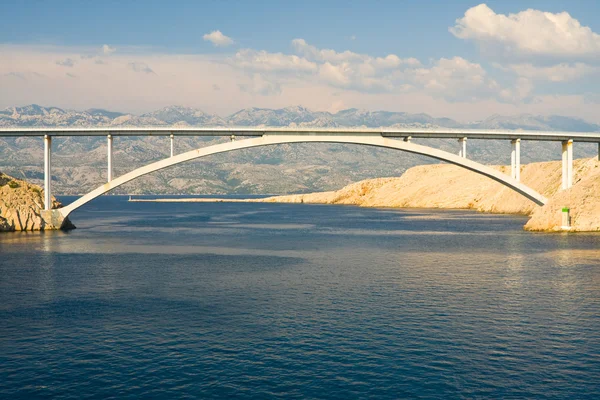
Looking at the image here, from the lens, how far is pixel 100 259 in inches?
2100

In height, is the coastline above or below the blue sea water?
above

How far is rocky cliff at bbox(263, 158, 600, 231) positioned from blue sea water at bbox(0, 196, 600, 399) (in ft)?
67.1

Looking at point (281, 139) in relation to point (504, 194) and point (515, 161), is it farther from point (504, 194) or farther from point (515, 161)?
point (504, 194)

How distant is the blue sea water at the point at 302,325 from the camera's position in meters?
21.2

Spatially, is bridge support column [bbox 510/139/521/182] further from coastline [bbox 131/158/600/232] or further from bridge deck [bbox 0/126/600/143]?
coastline [bbox 131/158/600/232]

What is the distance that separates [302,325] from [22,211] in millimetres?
63709

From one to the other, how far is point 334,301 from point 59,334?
50.0ft

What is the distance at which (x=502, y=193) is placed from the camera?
430ft

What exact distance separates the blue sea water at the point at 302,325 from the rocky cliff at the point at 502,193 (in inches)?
805

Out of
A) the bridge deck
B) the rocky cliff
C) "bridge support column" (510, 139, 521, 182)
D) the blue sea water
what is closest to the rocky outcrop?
the bridge deck

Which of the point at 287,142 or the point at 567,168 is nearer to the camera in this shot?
the point at 287,142

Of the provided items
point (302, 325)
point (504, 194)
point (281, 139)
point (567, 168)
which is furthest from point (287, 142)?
point (504, 194)

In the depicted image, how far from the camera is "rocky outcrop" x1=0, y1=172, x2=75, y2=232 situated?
79.0 metres

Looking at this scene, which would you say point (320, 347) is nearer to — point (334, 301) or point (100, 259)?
point (334, 301)
